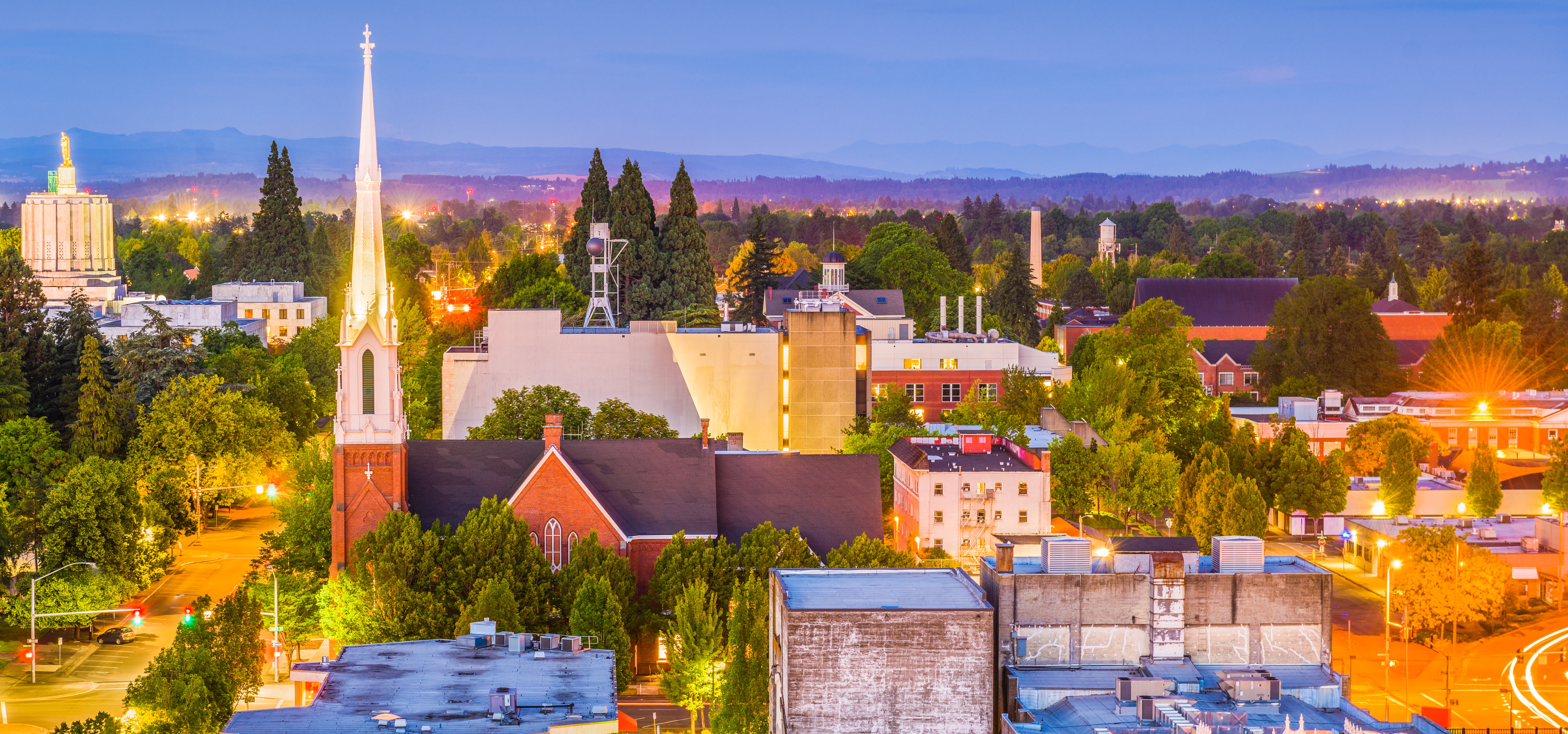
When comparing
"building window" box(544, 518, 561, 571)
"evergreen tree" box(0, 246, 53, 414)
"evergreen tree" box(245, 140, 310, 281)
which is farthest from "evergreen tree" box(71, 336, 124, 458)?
"evergreen tree" box(245, 140, 310, 281)

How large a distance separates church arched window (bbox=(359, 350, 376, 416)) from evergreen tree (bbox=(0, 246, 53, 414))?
4294cm

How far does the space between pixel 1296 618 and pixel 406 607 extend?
30.6m

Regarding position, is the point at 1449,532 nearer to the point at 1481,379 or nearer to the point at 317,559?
→ the point at 317,559

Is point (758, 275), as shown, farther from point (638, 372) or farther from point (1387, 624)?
point (1387, 624)

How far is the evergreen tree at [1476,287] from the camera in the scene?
16588cm

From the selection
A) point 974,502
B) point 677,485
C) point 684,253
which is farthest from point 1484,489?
point 684,253

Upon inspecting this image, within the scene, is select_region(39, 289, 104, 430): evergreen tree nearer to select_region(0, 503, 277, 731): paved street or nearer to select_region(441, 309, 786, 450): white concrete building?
select_region(0, 503, 277, 731): paved street

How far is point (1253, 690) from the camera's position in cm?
4219

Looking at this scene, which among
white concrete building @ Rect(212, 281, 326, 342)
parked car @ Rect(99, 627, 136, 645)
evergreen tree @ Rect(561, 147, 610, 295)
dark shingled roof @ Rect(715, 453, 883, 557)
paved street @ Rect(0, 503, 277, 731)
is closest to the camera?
paved street @ Rect(0, 503, 277, 731)

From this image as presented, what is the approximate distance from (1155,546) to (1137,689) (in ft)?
45.5

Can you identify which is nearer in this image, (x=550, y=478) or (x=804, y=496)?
(x=550, y=478)

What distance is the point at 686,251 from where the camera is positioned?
14600cm

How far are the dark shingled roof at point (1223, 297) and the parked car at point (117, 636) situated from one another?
128 metres

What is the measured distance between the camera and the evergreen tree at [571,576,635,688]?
59062 millimetres
